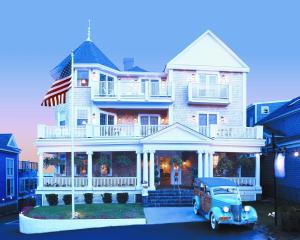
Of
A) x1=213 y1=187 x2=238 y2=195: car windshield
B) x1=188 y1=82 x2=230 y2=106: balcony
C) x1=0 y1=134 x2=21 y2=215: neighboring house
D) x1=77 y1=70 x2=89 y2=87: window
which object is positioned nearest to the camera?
x1=213 y1=187 x2=238 y2=195: car windshield

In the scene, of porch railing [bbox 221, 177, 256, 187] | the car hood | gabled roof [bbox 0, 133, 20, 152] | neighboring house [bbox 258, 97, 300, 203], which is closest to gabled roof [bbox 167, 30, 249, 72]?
neighboring house [bbox 258, 97, 300, 203]

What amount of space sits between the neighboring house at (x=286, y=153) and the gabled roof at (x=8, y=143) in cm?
2503

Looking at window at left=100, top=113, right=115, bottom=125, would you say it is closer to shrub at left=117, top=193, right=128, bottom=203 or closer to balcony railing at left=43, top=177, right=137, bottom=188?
balcony railing at left=43, top=177, right=137, bottom=188

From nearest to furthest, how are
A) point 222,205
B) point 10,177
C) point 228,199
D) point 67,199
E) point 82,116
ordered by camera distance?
point 222,205
point 228,199
point 67,199
point 82,116
point 10,177

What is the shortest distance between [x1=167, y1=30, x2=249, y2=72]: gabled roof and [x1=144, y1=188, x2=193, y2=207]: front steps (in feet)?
32.3

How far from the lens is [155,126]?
22.9m

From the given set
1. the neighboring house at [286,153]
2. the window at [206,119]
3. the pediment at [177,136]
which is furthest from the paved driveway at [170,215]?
the window at [206,119]

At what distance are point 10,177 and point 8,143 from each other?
12.3 feet

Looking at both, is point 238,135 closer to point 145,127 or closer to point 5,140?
point 145,127

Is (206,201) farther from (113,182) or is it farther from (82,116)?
(82,116)

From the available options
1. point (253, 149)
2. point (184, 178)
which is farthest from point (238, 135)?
point (184, 178)

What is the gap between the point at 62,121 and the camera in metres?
26.8

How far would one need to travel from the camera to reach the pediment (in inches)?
854

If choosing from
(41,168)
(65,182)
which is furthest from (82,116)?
(65,182)
